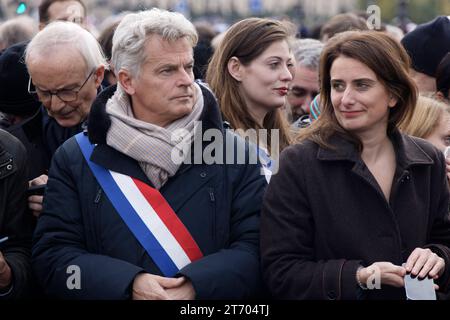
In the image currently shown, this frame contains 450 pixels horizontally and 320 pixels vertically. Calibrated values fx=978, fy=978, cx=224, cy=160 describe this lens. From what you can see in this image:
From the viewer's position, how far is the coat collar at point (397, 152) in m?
4.53

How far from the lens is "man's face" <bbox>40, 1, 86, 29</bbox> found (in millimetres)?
7574

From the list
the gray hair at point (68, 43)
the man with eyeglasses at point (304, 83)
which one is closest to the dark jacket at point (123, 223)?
the gray hair at point (68, 43)

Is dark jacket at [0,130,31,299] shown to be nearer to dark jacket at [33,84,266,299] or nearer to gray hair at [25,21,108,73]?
dark jacket at [33,84,266,299]

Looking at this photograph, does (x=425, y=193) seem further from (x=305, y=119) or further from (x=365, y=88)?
(x=305, y=119)

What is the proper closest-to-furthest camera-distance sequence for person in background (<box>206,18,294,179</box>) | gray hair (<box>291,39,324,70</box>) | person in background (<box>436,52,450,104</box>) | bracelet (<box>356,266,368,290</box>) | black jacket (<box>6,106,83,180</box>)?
bracelet (<box>356,266,368,290</box>)
black jacket (<box>6,106,83,180</box>)
person in background (<box>206,18,294,179</box>)
person in background (<box>436,52,450,104</box>)
gray hair (<box>291,39,324,70</box>)

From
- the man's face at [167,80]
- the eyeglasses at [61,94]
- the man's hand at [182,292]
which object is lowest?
the man's hand at [182,292]

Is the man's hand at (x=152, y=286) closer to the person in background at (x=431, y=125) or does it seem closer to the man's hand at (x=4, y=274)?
the man's hand at (x=4, y=274)

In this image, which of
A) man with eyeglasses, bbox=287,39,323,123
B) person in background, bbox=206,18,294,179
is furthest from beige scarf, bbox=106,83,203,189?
man with eyeglasses, bbox=287,39,323,123

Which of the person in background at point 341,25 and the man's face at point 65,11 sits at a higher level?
the man's face at point 65,11

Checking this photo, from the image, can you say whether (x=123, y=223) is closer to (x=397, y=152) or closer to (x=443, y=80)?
(x=397, y=152)

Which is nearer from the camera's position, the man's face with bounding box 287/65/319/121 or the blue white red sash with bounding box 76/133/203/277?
the blue white red sash with bounding box 76/133/203/277

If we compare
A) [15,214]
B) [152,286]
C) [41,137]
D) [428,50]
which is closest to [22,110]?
[41,137]

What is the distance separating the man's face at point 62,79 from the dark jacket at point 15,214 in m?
0.48

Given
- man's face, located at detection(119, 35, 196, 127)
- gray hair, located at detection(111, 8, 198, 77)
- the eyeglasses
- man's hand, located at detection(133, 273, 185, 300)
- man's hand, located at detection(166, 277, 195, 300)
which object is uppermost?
gray hair, located at detection(111, 8, 198, 77)
